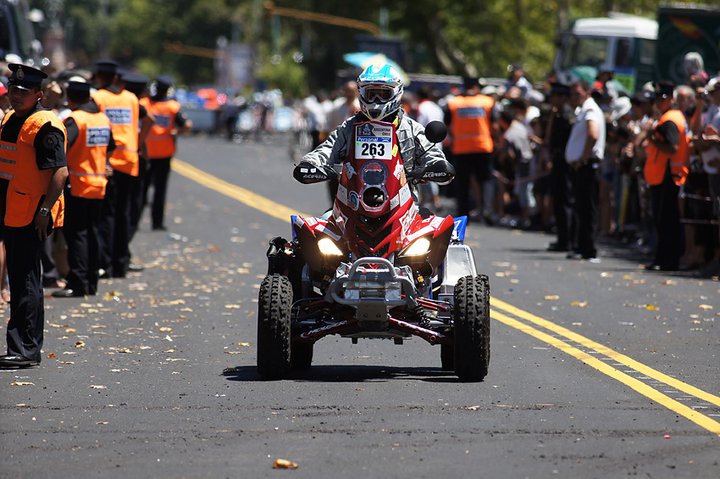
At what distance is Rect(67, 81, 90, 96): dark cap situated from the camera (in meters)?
15.3

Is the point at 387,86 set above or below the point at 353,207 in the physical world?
above

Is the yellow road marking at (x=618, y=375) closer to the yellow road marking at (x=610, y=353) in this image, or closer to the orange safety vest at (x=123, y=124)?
the yellow road marking at (x=610, y=353)

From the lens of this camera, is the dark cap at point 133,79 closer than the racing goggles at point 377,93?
No

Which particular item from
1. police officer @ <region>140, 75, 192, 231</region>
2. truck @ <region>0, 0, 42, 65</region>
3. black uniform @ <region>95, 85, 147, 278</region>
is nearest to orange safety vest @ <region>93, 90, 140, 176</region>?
black uniform @ <region>95, 85, 147, 278</region>

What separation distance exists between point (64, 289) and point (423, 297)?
6.24 metres

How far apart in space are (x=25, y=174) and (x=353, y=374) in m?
2.75

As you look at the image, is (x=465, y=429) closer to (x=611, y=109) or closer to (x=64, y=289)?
(x=64, y=289)

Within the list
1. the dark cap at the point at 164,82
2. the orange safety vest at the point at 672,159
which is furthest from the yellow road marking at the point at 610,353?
the dark cap at the point at 164,82

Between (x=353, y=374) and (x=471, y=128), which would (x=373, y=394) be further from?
(x=471, y=128)

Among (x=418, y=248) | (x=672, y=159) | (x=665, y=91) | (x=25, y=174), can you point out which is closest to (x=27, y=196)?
(x=25, y=174)

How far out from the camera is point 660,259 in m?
18.7

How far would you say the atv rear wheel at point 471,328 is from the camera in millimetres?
10062

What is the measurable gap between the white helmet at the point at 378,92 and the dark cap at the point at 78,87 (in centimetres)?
548

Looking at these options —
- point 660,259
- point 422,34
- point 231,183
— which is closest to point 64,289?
point 660,259
